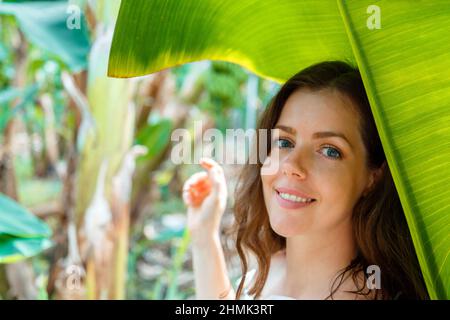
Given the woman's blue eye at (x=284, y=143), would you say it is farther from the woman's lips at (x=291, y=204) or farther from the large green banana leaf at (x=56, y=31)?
the large green banana leaf at (x=56, y=31)

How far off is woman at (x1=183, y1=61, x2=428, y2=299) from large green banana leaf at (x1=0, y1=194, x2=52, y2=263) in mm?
332

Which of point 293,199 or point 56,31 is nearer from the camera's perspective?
point 293,199

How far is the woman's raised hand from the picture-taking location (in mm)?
759

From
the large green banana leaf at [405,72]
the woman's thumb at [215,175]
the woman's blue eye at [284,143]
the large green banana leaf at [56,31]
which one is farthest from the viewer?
the large green banana leaf at [56,31]

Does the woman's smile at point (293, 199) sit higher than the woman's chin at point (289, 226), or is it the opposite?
the woman's smile at point (293, 199)

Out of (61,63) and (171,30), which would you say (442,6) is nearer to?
(171,30)

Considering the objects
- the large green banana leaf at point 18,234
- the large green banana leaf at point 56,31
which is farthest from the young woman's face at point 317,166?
the large green banana leaf at point 56,31

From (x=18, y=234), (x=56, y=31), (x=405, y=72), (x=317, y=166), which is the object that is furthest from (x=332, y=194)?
(x=56, y=31)

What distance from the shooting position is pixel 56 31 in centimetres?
100

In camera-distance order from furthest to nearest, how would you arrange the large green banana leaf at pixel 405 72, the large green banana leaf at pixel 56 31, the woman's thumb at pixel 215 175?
the large green banana leaf at pixel 56 31 → the woman's thumb at pixel 215 175 → the large green banana leaf at pixel 405 72

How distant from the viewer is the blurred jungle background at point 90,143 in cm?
102

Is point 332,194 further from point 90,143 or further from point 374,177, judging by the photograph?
point 90,143

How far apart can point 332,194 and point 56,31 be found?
0.58 m

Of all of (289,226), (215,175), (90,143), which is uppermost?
(90,143)
